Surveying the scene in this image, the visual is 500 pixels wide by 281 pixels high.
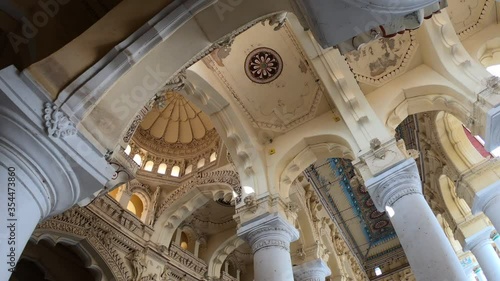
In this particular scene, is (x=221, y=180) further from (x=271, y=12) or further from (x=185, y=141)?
(x=271, y=12)

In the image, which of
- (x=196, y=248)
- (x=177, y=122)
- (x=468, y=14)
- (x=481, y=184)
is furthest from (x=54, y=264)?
(x=468, y=14)

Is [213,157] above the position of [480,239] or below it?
above

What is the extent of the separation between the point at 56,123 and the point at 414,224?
16.6 ft

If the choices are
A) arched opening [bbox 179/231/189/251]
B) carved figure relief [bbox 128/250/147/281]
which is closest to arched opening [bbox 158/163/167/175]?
arched opening [bbox 179/231/189/251]

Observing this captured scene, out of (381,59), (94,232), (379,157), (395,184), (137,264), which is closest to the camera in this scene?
(395,184)

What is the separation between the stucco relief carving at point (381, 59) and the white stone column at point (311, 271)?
467 centimetres

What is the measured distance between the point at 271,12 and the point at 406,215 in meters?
3.93

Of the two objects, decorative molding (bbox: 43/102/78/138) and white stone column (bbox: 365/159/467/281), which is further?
white stone column (bbox: 365/159/467/281)

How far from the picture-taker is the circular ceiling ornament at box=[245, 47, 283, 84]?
9039 mm

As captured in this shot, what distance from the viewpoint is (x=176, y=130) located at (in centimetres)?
1416

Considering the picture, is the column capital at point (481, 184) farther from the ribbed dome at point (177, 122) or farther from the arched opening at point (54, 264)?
the arched opening at point (54, 264)

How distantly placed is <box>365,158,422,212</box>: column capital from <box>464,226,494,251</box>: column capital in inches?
209

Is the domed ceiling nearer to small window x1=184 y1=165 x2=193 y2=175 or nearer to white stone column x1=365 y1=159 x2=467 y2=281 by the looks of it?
small window x1=184 y1=165 x2=193 y2=175

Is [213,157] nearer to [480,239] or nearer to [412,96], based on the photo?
[412,96]
